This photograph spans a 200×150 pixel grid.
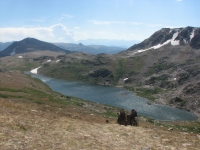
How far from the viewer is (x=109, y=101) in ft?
500

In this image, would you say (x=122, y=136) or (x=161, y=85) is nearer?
(x=122, y=136)

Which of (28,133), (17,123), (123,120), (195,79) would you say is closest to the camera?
(28,133)

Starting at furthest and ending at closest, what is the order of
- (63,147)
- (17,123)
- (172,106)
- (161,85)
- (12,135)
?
(161,85) → (172,106) → (17,123) → (12,135) → (63,147)

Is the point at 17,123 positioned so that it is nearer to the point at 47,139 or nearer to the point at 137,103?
the point at 47,139

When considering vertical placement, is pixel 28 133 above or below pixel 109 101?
above

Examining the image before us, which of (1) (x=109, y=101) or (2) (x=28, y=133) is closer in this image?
(2) (x=28, y=133)

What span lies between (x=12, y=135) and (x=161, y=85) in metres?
190

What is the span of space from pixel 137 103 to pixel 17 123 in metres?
133

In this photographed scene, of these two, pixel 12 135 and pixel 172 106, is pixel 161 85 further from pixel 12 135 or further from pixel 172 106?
pixel 12 135

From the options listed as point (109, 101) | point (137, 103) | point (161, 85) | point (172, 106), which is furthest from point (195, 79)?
point (109, 101)

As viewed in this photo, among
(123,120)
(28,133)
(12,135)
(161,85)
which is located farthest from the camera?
(161,85)

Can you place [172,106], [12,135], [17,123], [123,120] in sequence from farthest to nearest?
[172,106], [123,120], [17,123], [12,135]

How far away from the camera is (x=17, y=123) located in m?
22.1

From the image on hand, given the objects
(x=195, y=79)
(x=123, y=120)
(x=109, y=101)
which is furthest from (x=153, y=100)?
(x=123, y=120)
